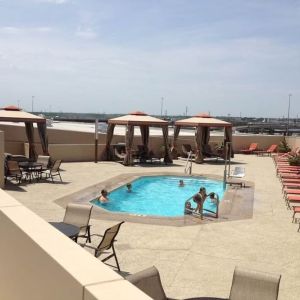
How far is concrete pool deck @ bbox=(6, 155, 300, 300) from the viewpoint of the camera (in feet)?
20.9

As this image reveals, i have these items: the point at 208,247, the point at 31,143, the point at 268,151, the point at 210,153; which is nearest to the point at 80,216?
the point at 208,247

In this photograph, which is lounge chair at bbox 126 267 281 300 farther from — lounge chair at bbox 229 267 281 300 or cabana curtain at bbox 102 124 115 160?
cabana curtain at bbox 102 124 115 160

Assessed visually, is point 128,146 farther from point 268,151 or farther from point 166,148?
point 268,151

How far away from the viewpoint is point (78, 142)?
25078 mm

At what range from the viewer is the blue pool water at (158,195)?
13.6 meters

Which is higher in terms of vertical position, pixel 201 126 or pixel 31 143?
pixel 201 126

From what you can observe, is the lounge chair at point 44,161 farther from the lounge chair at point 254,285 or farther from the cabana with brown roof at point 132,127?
the lounge chair at point 254,285

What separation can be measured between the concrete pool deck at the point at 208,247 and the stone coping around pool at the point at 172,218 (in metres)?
0.27

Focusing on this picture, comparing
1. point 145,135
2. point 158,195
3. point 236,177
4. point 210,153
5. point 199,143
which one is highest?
point 145,135

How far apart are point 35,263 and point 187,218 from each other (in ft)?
24.6

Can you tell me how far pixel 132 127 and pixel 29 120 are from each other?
563cm

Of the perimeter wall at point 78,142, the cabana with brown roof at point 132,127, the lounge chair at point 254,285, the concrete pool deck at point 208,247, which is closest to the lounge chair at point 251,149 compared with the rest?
the perimeter wall at point 78,142

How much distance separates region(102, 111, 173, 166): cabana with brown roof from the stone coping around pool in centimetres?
378

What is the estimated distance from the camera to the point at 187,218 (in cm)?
1035
